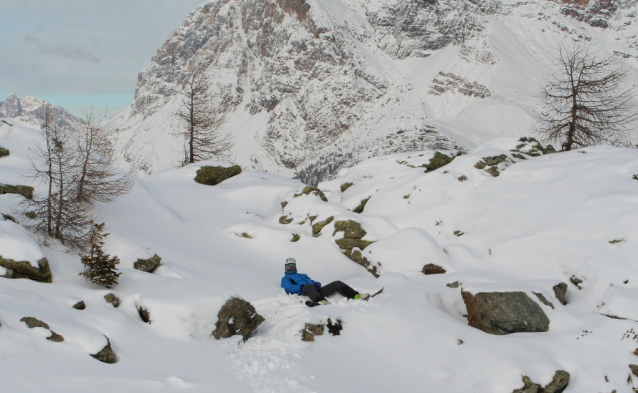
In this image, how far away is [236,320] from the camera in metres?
7.14

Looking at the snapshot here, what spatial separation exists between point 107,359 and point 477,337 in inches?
252

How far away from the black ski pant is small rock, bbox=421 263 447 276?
11.7 ft

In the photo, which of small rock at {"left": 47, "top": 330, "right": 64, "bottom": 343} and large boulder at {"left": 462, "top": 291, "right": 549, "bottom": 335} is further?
large boulder at {"left": 462, "top": 291, "right": 549, "bottom": 335}

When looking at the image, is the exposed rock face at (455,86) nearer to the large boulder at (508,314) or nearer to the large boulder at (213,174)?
the large boulder at (213,174)

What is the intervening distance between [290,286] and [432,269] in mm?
4771

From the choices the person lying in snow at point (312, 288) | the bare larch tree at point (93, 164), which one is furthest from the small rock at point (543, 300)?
the bare larch tree at point (93, 164)

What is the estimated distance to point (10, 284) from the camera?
20.4ft

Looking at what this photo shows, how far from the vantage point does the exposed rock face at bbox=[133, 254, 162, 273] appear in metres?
8.98

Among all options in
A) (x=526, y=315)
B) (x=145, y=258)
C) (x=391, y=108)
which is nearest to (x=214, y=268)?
(x=145, y=258)

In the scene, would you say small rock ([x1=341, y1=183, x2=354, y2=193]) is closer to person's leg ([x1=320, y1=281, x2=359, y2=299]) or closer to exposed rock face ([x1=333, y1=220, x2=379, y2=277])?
exposed rock face ([x1=333, y1=220, x2=379, y2=277])

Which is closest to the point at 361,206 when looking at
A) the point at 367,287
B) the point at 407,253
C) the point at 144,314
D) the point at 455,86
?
the point at 407,253

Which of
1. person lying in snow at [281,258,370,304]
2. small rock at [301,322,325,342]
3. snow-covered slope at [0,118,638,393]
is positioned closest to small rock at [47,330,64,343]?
snow-covered slope at [0,118,638,393]

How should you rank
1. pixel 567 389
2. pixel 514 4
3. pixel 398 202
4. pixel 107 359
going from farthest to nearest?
pixel 514 4, pixel 398 202, pixel 567 389, pixel 107 359

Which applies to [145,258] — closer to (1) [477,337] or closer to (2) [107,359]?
(2) [107,359]
